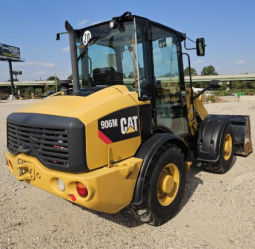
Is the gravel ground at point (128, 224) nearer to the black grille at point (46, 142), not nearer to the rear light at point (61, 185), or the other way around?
the rear light at point (61, 185)

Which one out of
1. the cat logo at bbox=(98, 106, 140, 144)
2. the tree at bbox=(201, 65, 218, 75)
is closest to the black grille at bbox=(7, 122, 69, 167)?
the cat logo at bbox=(98, 106, 140, 144)

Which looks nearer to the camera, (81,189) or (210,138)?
(81,189)

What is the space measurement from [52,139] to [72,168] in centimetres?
37

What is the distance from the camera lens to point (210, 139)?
4.20 meters

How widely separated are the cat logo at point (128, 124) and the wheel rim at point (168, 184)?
0.72m

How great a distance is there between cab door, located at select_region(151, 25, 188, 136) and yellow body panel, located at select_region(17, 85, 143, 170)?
2.21ft

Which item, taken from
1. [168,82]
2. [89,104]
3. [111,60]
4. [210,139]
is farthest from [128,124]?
[210,139]

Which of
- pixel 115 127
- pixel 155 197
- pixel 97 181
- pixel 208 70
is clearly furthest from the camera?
pixel 208 70

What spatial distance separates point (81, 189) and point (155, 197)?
3.20ft

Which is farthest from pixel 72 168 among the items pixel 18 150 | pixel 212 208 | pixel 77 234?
pixel 212 208

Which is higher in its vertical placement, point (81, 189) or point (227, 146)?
point (81, 189)

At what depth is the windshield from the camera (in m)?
2.98

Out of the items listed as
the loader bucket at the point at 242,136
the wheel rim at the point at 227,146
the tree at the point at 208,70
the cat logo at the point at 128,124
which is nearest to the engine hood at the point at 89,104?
the cat logo at the point at 128,124

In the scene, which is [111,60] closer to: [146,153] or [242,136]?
[146,153]
